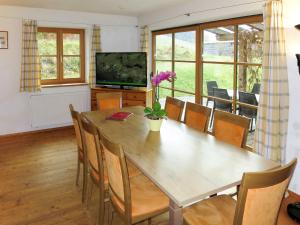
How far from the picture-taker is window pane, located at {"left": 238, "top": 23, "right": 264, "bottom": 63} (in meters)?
3.48

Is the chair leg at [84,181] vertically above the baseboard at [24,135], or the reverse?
the baseboard at [24,135]

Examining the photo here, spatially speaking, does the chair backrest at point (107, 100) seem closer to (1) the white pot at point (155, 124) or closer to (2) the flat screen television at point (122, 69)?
(2) the flat screen television at point (122, 69)

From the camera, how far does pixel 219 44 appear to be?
4102 millimetres

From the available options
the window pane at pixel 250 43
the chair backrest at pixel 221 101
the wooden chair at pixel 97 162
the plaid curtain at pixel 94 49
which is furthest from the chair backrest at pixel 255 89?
the plaid curtain at pixel 94 49

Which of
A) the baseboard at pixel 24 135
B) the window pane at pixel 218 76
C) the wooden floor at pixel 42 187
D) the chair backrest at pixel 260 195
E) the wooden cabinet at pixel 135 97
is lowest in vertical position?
the wooden floor at pixel 42 187

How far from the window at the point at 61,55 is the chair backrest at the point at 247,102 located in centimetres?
356

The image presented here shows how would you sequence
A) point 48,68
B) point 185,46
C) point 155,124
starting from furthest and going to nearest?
point 48,68
point 185,46
point 155,124

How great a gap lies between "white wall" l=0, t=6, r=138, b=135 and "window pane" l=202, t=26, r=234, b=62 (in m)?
2.40

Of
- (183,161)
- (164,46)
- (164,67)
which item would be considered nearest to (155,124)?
(183,161)

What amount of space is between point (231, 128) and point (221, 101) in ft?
5.83

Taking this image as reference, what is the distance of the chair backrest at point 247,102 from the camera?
362cm

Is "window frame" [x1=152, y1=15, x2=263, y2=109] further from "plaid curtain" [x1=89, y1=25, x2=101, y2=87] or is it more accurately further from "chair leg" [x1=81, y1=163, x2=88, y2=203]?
"chair leg" [x1=81, y1=163, x2=88, y2=203]

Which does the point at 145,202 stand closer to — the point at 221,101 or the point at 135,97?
the point at 221,101

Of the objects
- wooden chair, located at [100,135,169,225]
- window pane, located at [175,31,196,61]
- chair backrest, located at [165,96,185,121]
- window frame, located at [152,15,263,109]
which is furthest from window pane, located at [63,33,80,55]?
wooden chair, located at [100,135,169,225]
